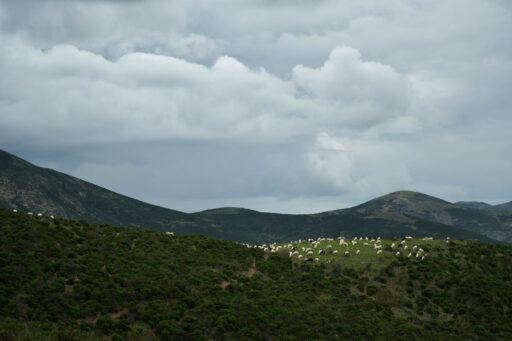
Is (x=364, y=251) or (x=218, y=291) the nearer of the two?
(x=218, y=291)

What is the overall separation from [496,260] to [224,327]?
5215 centimetres

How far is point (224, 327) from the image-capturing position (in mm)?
41156

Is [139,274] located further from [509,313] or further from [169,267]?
[509,313]

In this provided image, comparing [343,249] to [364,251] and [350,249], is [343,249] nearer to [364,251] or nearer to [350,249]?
[350,249]

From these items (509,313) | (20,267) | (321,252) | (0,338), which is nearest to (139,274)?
(20,267)

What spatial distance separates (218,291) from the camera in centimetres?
4875

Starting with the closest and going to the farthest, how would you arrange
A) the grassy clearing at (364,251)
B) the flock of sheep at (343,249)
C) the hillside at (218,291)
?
the hillside at (218,291)
the grassy clearing at (364,251)
the flock of sheep at (343,249)

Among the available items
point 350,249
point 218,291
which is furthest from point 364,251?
point 218,291

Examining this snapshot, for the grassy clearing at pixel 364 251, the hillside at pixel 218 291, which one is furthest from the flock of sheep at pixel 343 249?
the hillside at pixel 218 291

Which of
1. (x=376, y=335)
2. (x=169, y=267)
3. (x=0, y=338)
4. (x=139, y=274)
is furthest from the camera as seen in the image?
(x=169, y=267)

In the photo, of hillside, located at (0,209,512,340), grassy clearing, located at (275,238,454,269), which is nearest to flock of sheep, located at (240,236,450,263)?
grassy clearing, located at (275,238,454,269)

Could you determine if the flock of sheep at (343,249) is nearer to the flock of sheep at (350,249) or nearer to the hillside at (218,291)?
the flock of sheep at (350,249)

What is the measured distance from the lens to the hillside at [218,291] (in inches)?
1571

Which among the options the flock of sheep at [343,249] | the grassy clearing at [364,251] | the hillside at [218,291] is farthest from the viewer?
the flock of sheep at [343,249]
